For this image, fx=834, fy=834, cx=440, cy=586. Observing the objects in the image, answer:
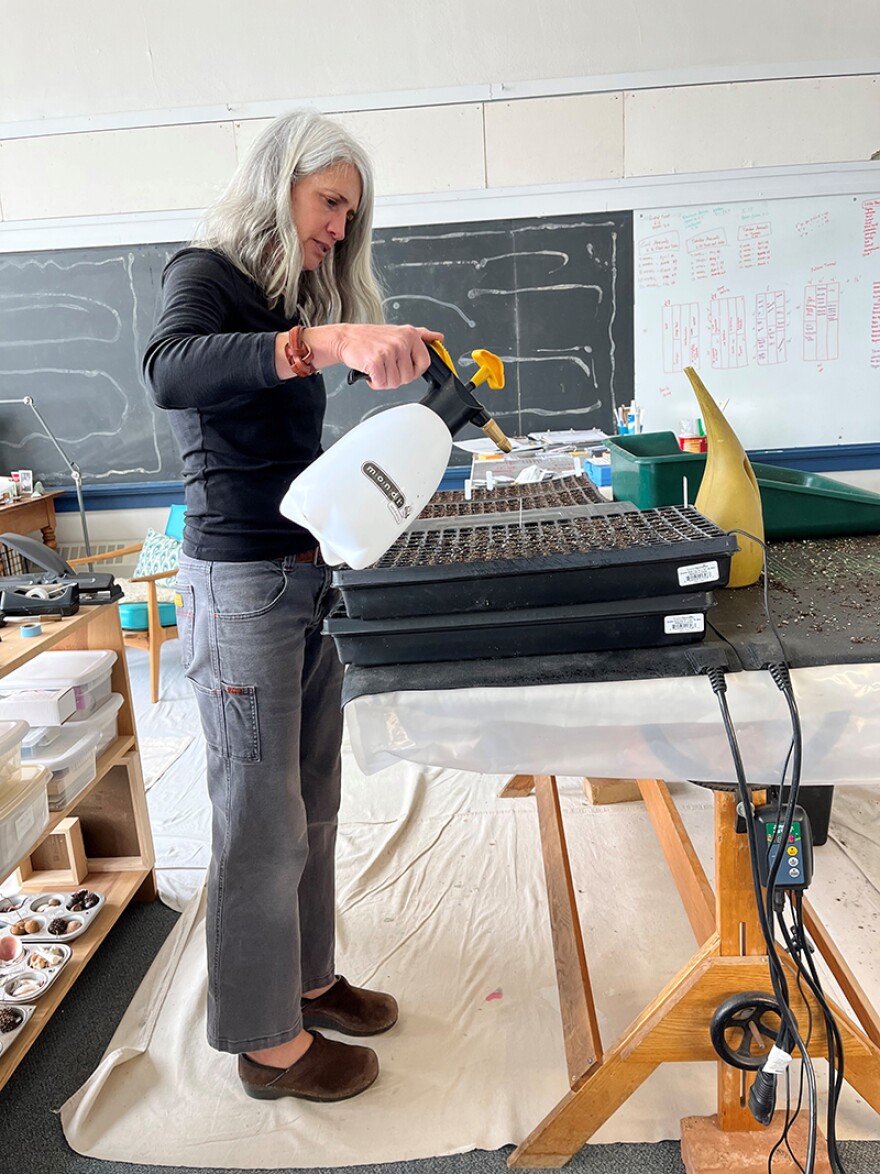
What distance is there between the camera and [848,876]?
185 centimetres

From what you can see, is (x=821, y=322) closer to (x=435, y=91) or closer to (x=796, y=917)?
(x=435, y=91)

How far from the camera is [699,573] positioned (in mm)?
870

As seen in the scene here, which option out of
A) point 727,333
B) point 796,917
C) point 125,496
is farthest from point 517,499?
point 125,496

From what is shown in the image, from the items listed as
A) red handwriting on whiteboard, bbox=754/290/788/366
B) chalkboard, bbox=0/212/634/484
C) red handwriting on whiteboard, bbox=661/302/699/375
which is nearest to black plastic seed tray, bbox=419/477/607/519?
chalkboard, bbox=0/212/634/484

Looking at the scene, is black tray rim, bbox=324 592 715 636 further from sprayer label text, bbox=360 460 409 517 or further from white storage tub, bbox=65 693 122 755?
white storage tub, bbox=65 693 122 755

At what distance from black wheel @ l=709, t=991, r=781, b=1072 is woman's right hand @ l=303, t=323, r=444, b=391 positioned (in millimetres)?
880

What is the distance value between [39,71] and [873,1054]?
4651 millimetres

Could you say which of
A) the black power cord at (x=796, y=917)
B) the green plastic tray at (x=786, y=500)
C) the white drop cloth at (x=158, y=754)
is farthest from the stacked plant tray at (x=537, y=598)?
the white drop cloth at (x=158, y=754)

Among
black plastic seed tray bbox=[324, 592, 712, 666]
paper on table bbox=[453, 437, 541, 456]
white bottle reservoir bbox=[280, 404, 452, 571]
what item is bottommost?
paper on table bbox=[453, 437, 541, 456]

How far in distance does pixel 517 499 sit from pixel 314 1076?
1010 mm

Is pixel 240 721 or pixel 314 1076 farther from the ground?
pixel 240 721

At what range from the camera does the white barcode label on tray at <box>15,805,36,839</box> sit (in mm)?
1366

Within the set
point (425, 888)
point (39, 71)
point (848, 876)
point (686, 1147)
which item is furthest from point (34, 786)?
point (39, 71)

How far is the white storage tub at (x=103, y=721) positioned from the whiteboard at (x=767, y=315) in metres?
2.90
